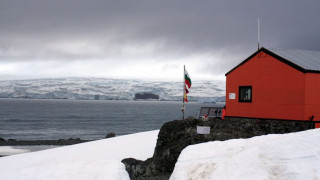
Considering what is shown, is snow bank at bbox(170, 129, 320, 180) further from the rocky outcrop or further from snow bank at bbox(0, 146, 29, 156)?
snow bank at bbox(0, 146, 29, 156)

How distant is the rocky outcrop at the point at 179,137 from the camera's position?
18891mm

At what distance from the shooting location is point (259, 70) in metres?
24.1

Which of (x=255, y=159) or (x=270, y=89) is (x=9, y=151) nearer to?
(x=270, y=89)

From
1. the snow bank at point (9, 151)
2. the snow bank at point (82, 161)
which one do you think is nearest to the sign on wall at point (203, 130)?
the snow bank at point (82, 161)

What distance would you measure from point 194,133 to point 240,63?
7.54 metres

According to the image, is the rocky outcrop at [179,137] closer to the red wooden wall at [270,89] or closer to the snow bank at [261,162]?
the red wooden wall at [270,89]

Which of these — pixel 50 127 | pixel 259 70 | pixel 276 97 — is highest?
pixel 259 70

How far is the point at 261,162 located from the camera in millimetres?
8305

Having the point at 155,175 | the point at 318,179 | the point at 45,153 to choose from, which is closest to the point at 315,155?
the point at 318,179

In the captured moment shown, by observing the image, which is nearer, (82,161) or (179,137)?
(179,137)

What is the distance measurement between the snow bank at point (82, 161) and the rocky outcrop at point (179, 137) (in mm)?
1177

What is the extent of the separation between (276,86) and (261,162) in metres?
15.7

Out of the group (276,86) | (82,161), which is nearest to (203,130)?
(276,86)

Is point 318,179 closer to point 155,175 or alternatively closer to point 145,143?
point 155,175
